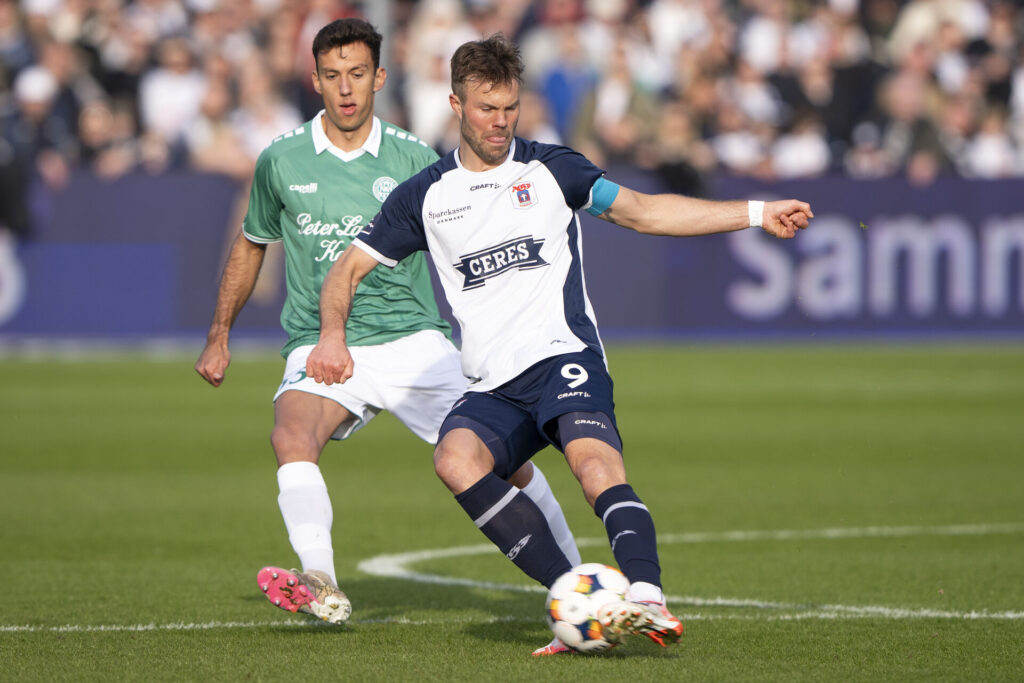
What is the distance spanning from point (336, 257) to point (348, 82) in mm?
723

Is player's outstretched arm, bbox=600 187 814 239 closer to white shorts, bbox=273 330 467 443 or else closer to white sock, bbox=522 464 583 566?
white sock, bbox=522 464 583 566

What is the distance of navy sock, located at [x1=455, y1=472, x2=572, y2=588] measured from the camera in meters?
6.00

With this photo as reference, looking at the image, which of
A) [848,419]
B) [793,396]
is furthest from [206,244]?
[848,419]

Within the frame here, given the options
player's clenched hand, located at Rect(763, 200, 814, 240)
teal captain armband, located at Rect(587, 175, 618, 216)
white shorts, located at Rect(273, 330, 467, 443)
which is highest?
teal captain armband, located at Rect(587, 175, 618, 216)

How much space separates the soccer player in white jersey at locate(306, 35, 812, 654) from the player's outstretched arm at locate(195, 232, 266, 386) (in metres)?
1.12

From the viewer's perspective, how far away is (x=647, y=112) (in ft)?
70.4

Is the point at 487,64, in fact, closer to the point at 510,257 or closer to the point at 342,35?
the point at 510,257

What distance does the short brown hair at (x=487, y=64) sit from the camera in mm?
5965

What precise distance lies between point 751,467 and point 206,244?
984cm

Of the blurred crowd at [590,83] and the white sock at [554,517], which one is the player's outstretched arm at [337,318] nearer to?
the white sock at [554,517]

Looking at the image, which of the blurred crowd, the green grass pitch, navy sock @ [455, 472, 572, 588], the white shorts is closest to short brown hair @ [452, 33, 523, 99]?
navy sock @ [455, 472, 572, 588]

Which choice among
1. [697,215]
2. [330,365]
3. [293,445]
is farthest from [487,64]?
[293,445]

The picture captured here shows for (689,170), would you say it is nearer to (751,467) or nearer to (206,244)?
(206,244)

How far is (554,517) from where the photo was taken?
6.69 metres
